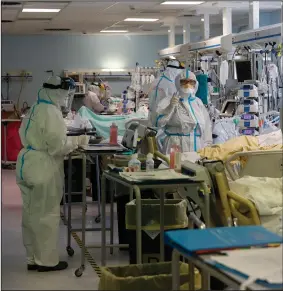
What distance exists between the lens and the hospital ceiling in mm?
10578

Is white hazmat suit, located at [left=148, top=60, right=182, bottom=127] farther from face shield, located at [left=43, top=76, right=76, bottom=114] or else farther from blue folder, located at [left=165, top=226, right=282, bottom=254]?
blue folder, located at [left=165, top=226, right=282, bottom=254]

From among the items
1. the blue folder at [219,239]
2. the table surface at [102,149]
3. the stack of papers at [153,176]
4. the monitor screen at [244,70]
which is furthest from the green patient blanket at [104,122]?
the blue folder at [219,239]

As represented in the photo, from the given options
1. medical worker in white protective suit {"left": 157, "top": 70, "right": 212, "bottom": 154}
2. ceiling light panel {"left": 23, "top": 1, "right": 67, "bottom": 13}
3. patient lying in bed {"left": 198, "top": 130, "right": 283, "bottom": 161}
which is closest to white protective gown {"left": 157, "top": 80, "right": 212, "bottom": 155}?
medical worker in white protective suit {"left": 157, "top": 70, "right": 212, "bottom": 154}

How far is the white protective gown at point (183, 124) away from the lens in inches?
300

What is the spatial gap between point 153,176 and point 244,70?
6.16 metres

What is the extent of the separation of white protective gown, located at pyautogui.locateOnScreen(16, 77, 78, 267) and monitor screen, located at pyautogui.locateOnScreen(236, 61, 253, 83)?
16.4 feet

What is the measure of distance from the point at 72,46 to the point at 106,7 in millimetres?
6366

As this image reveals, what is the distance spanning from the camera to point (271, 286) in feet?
7.80

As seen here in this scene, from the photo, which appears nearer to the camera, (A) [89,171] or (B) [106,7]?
(A) [89,171]

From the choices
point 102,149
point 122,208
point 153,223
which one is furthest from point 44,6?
point 153,223

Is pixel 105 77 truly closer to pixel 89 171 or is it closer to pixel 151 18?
pixel 151 18

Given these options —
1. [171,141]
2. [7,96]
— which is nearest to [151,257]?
[171,141]

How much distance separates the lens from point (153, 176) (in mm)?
4629

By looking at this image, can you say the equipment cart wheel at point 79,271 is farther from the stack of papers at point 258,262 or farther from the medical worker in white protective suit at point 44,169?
the stack of papers at point 258,262
